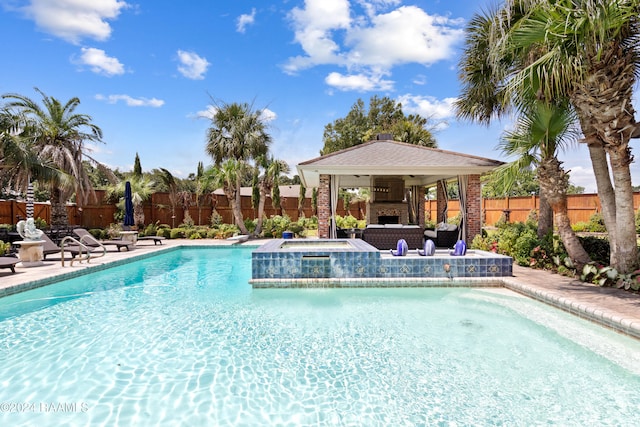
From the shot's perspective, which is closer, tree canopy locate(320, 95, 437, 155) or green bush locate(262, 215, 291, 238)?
green bush locate(262, 215, 291, 238)

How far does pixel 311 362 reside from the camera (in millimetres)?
4359

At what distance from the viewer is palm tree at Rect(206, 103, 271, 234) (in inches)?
776

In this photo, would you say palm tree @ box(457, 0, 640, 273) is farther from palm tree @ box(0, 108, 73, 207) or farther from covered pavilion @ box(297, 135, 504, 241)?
palm tree @ box(0, 108, 73, 207)

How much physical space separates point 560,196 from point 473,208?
4.51m

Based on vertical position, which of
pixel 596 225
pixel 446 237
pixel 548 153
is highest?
pixel 548 153

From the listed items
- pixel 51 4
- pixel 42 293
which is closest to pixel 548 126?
pixel 42 293

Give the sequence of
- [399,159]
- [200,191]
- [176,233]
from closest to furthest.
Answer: [399,159] < [176,233] < [200,191]

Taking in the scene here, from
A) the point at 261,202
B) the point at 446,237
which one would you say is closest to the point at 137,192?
the point at 261,202

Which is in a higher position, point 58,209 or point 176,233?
point 58,209

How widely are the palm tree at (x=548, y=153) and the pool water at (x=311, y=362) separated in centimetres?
244

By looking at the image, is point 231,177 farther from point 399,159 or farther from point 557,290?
point 557,290

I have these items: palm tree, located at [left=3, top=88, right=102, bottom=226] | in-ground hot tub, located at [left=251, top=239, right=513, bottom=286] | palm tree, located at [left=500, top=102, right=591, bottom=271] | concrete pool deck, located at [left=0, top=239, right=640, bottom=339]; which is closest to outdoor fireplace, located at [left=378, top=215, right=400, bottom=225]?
concrete pool deck, located at [left=0, top=239, right=640, bottom=339]

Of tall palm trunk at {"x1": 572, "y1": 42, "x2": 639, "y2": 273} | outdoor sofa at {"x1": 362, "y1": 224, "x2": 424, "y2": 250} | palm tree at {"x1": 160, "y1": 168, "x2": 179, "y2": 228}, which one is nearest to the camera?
tall palm trunk at {"x1": 572, "y1": 42, "x2": 639, "y2": 273}

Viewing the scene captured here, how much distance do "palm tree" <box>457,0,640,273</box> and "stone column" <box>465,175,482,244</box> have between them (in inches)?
202
